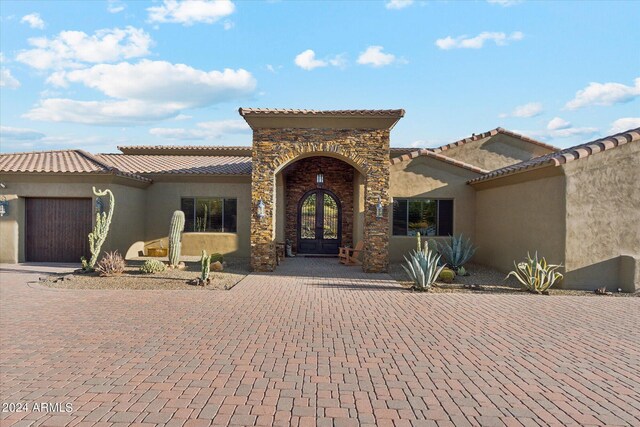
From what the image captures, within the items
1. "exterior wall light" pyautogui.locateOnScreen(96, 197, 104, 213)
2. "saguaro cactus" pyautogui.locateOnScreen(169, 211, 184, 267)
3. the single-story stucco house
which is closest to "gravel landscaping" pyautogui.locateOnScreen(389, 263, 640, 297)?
the single-story stucco house

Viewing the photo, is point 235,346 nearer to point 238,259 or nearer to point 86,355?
point 86,355

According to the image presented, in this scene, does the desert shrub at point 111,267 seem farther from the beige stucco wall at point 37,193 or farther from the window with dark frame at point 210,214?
the window with dark frame at point 210,214

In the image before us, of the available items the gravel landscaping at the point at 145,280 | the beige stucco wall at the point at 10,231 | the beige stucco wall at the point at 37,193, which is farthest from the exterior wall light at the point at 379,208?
the beige stucco wall at the point at 10,231

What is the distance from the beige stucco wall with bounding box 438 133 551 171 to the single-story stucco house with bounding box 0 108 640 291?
0.05 metres

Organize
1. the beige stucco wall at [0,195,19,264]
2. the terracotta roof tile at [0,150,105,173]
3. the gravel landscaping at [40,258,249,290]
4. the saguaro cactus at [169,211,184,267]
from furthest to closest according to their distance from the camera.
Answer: the beige stucco wall at [0,195,19,264], the terracotta roof tile at [0,150,105,173], the saguaro cactus at [169,211,184,267], the gravel landscaping at [40,258,249,290]

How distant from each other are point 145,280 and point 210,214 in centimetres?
597

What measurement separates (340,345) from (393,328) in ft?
4.54

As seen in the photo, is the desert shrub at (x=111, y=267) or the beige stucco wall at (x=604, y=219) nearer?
the beige stucco wall at (x=604, y=219)

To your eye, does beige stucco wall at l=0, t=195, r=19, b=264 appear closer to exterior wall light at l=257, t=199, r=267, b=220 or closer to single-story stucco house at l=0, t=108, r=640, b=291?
single-story stucco house at l=0, t=108, r=640, b=291

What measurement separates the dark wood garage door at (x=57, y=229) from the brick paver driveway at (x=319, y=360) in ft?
19.9

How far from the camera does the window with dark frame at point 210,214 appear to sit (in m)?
17.6

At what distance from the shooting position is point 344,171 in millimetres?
19188

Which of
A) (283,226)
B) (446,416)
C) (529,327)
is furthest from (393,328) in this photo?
(283,226)

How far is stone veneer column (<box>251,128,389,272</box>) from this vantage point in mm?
13719
